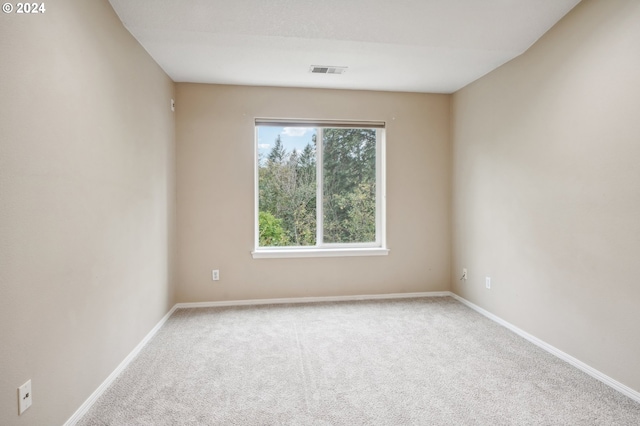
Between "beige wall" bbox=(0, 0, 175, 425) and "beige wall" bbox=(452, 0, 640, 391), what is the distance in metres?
3.10

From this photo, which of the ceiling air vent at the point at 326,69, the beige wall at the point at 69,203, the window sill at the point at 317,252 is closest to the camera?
the beige wall at the point at 69,203

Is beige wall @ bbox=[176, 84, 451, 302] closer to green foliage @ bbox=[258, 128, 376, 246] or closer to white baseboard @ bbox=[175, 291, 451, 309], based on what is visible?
white baseboard @ bbox=[175, 291, 451, 309]

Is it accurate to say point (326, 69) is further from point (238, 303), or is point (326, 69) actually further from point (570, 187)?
point (238, 303)

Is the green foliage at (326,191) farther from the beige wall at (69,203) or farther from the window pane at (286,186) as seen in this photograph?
the beige wall at (69,203)

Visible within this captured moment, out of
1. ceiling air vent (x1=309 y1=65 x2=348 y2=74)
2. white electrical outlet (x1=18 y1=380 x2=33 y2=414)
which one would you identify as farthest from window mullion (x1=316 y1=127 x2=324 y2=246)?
white electrical outlet (x1=18 y1=380 x2=33 y2=414)

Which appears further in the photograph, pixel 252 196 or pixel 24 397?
pixel 252 196

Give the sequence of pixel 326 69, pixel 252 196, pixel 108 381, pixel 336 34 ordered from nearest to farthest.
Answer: pixel 108 381
pixel 336 34
pixel 326 69
pixel 252 196

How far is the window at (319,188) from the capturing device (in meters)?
3.80

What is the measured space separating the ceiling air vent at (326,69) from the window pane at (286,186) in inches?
30.2

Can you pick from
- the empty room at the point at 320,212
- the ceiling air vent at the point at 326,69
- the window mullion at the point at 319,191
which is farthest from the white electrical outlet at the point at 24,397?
the ceiling air vent at the point at 326,69

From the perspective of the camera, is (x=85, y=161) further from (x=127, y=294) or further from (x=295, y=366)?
(x=295, y=366)

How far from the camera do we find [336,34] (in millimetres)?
2529

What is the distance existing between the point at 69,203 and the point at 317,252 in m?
2.46

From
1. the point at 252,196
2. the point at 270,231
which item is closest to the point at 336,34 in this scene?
the point at 252,196
